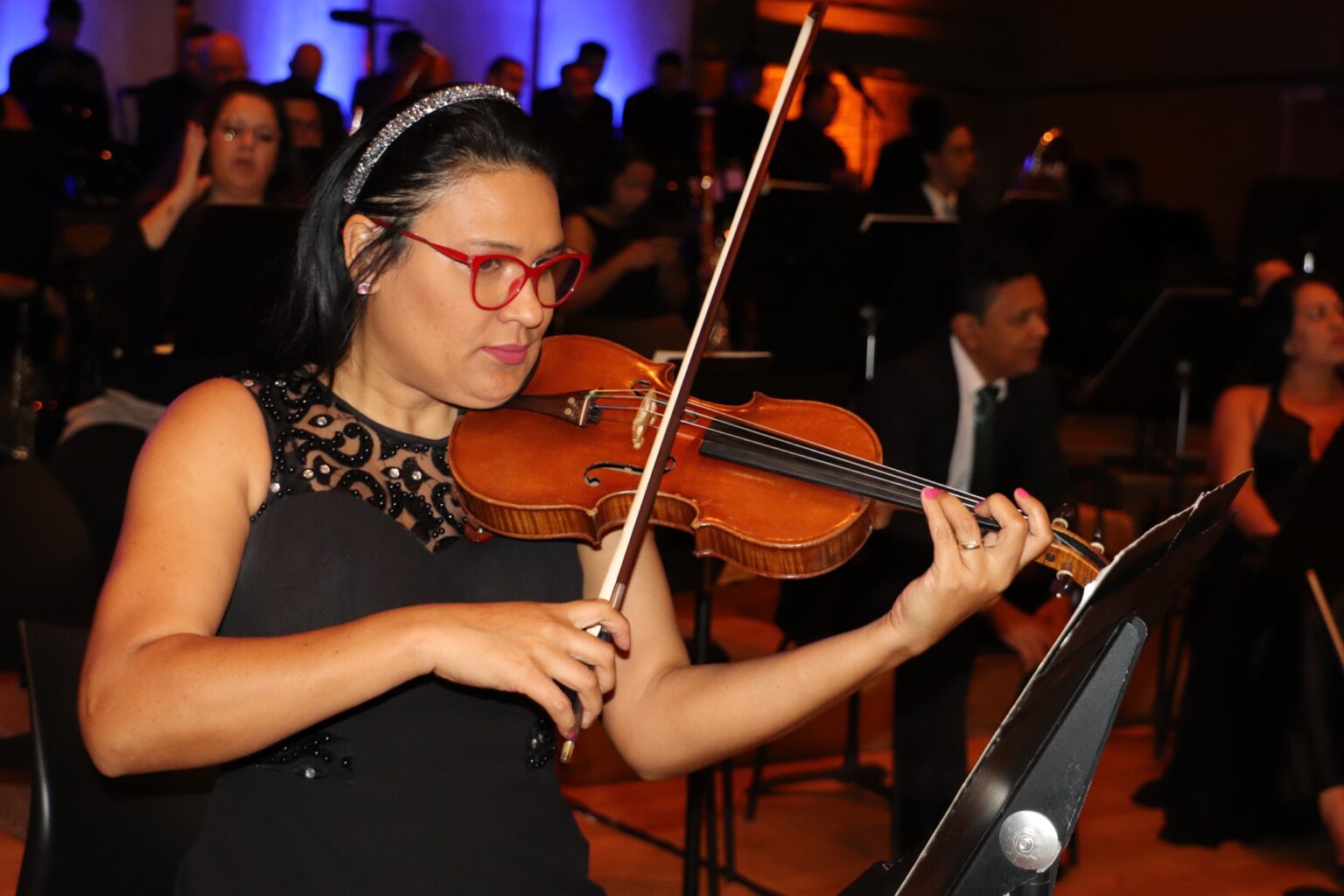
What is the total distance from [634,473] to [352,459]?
304 millimetres

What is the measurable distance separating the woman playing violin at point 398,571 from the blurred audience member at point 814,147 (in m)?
5.30

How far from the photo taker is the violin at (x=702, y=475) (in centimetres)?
140

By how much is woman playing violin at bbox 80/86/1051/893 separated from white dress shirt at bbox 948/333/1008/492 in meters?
1.86

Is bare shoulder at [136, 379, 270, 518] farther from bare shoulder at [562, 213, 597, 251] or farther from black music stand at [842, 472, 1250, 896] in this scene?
bare shoulder at [562, 213, 597, 251]

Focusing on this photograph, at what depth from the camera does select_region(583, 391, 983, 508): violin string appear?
4.50ft

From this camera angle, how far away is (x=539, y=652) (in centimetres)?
101

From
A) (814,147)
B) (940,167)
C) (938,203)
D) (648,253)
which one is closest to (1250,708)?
(648,253)

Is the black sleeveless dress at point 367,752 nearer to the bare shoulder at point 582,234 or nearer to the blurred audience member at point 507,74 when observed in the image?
the bare shoulder at point 582,234

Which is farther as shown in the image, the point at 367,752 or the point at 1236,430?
the point at 1236,430

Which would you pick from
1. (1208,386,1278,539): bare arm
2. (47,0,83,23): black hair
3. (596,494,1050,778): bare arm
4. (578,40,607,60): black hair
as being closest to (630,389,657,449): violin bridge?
(596,494,1050,778): bare arm

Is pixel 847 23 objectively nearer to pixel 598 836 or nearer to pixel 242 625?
pixel 598 836

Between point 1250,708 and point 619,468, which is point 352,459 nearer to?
point 619,468

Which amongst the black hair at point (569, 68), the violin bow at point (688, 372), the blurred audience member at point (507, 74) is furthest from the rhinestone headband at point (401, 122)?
the black hair at point (569, 68)

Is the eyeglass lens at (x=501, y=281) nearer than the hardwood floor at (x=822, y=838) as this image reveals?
Yes
